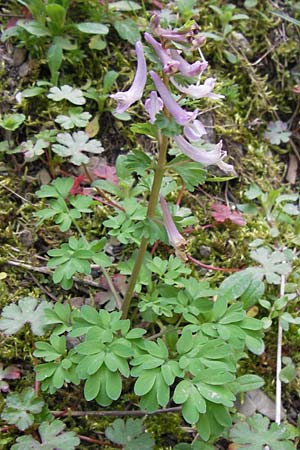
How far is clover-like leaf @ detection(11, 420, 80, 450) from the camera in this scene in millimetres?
1988

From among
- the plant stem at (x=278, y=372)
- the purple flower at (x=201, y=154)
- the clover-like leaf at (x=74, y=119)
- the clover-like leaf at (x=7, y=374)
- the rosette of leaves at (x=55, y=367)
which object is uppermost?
the purple flower at (x=201, y=154)

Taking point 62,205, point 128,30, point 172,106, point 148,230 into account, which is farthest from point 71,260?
point 128,30

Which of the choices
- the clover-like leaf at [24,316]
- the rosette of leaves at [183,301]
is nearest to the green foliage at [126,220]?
the rosette of leaves at [183,301]

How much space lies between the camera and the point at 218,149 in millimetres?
1845

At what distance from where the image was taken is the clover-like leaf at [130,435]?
2.02m

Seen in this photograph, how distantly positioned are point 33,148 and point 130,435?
51.9 inches

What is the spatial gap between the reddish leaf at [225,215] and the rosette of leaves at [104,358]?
923 millimetres

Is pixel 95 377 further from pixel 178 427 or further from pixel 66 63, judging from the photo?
pixel 66 63

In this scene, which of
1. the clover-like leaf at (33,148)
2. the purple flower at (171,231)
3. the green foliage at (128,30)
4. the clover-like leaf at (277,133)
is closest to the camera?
the purple flower at (171,231)

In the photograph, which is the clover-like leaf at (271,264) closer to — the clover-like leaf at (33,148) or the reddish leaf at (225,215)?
the reddish leaf at (225,215)

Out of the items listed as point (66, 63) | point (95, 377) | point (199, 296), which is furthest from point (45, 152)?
point (95, 377)

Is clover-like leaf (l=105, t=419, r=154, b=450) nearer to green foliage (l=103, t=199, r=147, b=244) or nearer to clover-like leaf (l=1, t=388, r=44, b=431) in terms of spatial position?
clover-like leaf (l=1, t=388, r=44, b=431)

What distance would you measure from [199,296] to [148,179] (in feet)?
1.53

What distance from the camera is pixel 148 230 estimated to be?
1953 mm
